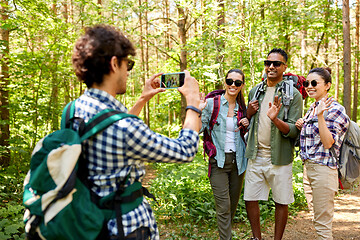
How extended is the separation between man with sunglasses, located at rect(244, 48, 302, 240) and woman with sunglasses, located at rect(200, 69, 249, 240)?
15 cm

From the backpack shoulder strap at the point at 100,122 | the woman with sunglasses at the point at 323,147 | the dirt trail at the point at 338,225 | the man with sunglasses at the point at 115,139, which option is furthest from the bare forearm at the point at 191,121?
the dirt trail at the point at 338,225

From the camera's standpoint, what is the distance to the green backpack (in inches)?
52.8

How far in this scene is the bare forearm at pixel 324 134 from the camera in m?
3.16

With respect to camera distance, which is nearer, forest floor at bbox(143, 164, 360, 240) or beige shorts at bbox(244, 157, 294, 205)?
beige shorts at bbox(244, 157, 294, 205)

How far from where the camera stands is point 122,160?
150 centimetres

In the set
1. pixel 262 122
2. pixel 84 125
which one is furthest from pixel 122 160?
pixel 262 122

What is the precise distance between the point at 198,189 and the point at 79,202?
14.9ft

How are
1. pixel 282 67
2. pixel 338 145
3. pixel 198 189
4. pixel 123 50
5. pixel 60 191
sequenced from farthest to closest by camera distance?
pixel 198 189, pixel 282 67, pixel 338 145, pixel 123 50, pixel 60 191

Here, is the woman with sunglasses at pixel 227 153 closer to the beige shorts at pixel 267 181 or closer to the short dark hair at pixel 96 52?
the beige shorts at pixel 267 181

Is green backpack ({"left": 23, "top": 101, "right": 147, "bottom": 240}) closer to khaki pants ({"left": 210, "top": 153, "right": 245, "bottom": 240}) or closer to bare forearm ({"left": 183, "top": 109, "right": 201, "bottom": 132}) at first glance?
bare forearm ({"left": 183, "top": 109, "right": 201, "bottom": 132})

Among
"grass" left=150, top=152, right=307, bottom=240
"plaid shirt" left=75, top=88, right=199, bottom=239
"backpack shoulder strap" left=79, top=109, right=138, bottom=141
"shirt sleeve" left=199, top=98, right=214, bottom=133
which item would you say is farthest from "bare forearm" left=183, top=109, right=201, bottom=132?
"grass" left=150, top=152, right=307, bottom=240

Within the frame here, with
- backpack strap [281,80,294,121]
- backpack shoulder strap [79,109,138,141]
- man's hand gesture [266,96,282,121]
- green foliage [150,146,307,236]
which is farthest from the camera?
green foliage [150,146,307,236]

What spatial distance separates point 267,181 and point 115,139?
9.73 ft

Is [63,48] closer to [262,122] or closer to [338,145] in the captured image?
[262,122]
